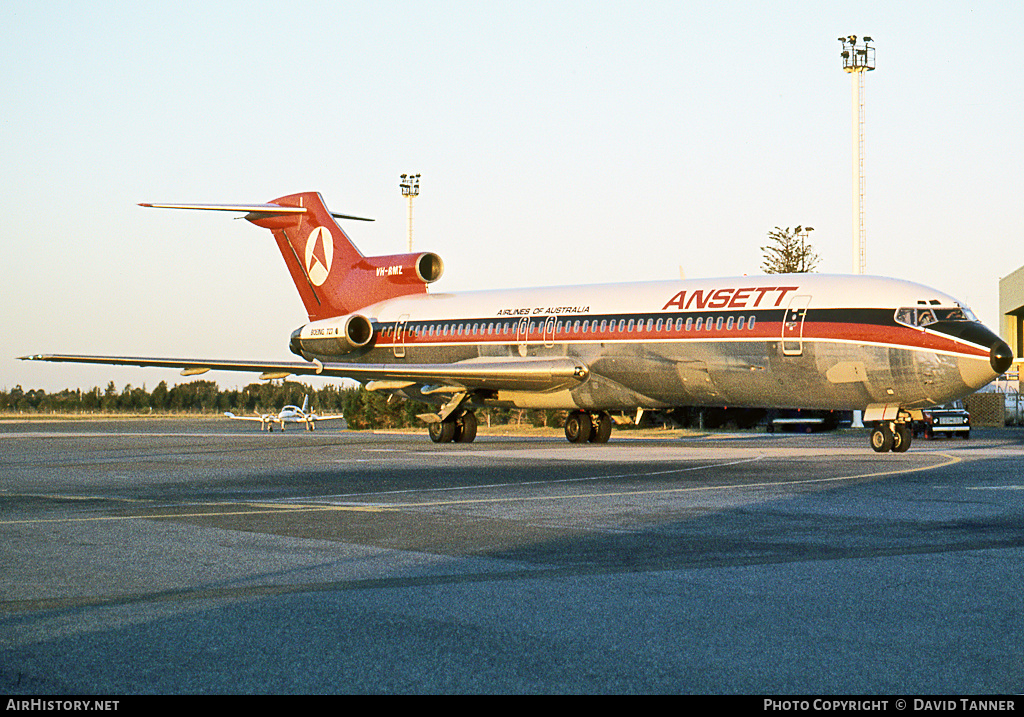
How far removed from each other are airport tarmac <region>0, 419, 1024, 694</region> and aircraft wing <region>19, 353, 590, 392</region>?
11673 millimetres

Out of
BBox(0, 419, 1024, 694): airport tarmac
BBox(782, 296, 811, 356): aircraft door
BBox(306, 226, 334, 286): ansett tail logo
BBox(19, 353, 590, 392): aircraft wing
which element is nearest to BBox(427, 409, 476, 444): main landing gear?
BBox(19, 353, 590, 392): aircraft wing

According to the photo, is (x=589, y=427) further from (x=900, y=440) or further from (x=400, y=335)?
(x=900, y=440)

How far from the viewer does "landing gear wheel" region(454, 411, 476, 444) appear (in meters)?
30.9

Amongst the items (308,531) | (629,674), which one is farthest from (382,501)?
(629,674)

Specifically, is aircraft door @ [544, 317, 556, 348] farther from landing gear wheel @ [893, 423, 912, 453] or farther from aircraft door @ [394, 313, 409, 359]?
landing gear wheel @ [893, 423, 912, 453]

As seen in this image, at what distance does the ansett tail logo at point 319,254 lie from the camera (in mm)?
34938

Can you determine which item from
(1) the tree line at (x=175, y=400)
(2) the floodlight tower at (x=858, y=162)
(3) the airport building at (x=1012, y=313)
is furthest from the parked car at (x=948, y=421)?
(1) the tree line at (x=175, y=400)

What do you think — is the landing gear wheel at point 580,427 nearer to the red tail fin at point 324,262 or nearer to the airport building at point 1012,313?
the red tail fin at point 324,262

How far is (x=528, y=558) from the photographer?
28.4 ft

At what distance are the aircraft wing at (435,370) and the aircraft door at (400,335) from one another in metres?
2.55

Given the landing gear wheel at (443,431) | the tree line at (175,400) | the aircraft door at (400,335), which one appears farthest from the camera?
the tree line at (175,400)

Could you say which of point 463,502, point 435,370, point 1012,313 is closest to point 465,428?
point 435,370

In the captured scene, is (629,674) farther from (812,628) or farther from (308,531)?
(308,531)
